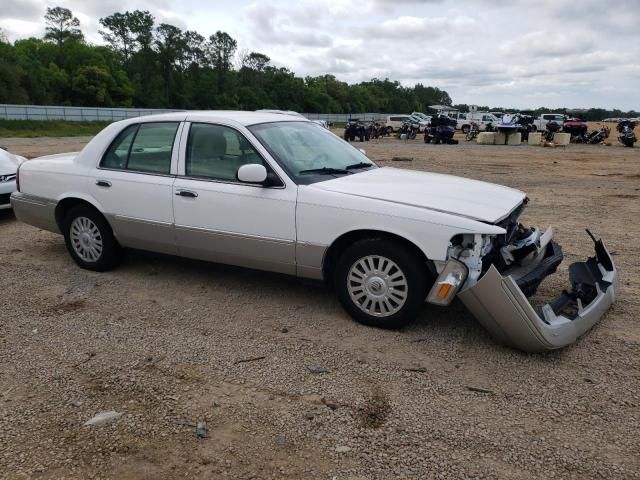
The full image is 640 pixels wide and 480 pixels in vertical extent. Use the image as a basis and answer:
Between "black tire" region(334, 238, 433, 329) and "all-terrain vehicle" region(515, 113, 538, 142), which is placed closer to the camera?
"black tire" region(334, 238, 433, 329)

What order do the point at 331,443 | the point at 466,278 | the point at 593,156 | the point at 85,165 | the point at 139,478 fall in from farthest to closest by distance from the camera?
the point at 593,156
the point at 85,165
the point at 466,278
the point at 331,443
the point at 139,478

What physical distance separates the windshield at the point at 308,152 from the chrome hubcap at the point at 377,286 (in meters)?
0.83

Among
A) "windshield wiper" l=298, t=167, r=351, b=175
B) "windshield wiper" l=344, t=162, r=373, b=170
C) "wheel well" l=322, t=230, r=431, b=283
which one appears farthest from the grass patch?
"wheel well" l=322, t=230, r=431, b=283

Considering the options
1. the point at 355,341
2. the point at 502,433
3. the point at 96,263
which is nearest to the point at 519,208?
the point at 355,341

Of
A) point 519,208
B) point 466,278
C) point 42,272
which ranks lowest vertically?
point 42,272

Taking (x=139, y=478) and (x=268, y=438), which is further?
(x=268, y=438)

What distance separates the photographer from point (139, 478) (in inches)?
100

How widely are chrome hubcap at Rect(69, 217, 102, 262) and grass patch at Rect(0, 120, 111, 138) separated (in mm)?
34890

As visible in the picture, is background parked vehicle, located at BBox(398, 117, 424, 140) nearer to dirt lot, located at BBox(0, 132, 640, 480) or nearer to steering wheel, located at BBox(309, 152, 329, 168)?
dirt lot, located at BBox(0, 132, 640, 480)

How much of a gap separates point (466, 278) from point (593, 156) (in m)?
20.3

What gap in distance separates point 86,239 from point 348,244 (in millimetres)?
2898

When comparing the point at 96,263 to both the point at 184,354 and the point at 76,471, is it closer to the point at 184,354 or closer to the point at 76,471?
the point at 184,354

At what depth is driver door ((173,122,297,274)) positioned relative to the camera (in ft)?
14.1

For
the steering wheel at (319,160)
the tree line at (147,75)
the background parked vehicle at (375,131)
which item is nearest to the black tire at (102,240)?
the steering wheel at (319,160)
